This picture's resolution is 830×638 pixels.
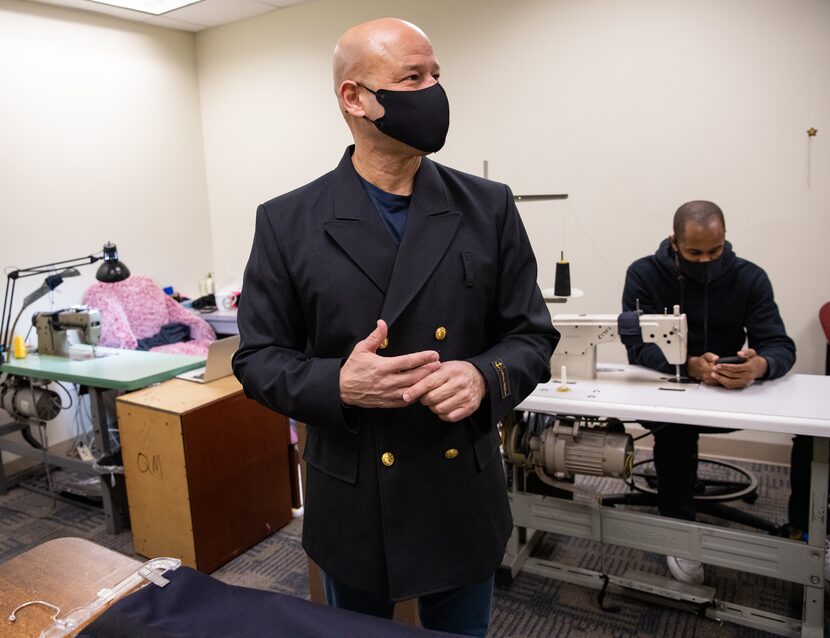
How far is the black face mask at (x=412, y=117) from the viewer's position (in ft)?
3.55

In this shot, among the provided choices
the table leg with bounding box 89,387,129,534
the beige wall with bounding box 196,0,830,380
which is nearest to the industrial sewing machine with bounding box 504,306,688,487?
the beige wall with bounding box 196,0,830,380

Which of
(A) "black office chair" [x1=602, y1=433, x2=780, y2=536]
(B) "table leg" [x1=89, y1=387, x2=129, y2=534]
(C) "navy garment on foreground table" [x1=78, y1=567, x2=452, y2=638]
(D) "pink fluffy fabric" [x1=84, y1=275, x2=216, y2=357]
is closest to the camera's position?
(C) "navy garment on foreground table" [x1=78, y1=567, x2=452, y2=638]

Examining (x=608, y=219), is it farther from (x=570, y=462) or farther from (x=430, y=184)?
(x=430, y=184)

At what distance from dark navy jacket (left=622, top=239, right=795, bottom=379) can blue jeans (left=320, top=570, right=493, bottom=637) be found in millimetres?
1468

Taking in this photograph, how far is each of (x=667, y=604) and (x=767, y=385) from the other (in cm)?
82

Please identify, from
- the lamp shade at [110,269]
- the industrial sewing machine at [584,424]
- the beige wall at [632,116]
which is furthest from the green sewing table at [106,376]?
the beige wall at [632,116]

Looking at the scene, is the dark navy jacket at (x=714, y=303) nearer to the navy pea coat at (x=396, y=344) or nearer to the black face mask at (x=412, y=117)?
the navy pea coat at (x=396, y=344)

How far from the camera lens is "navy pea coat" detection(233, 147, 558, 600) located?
1056mm

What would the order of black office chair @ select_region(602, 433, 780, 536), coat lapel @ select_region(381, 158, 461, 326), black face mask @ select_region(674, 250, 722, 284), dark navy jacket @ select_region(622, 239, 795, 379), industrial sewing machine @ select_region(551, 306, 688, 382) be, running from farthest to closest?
black office chair @ select_region(602, 433, 780, 536)
dark navy jacket @ select_region(622, 239, 795, 379)
black face mask @ select_region(674, 250, 722, 284)
industrial sewing machine @ select_region(551, 306, 688, 382)
coat lapel @ select_region(381, 158, 461, 326)

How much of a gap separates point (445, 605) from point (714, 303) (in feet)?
5.85

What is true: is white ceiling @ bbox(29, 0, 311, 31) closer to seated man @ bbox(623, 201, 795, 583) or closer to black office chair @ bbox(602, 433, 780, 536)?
seated man @ bbox(623, 201, 795, 583)

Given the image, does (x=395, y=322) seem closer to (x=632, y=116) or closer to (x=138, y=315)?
(x=632, y=116)

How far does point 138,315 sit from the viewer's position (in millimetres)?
4180

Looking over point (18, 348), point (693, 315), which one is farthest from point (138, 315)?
point (693, 315)
